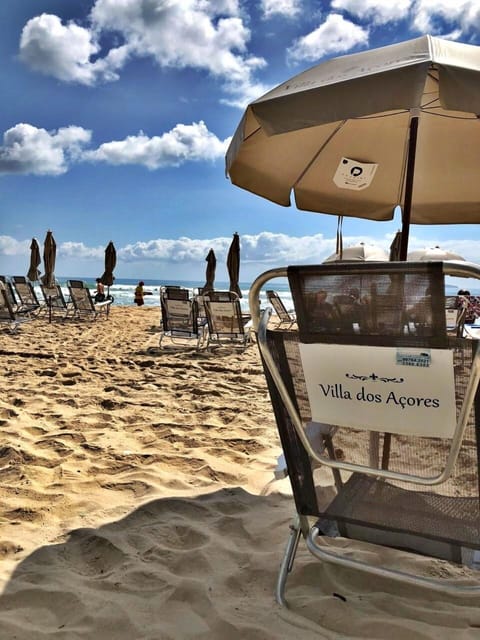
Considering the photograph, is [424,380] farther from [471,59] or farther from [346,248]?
[346,248]

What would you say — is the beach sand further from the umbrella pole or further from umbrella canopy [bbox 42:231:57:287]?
umbrella canopy [bbox 42:231:57:287]

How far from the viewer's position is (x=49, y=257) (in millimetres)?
13922

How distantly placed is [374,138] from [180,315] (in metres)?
4.67

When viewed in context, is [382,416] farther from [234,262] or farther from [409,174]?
[234,262]

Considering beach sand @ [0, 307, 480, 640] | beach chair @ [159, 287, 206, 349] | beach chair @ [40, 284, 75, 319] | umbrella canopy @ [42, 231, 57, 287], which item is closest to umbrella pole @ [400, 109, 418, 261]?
beach sand @ [0, 307, 480, 640]

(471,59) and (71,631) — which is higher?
(471,59)

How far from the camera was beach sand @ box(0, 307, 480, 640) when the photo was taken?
4.75ft

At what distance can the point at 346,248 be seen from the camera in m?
10.1

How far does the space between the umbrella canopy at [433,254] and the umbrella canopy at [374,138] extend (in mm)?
5256

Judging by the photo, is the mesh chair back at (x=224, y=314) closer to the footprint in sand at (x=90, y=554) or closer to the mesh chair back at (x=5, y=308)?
the mesh chair back at (x=5, y=308)

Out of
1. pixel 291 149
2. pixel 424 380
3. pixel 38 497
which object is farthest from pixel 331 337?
pixel 291 149

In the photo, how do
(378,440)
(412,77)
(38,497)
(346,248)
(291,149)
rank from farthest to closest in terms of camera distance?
(346,248) < (291,149) < (38,497) < (412,77) < (378,440)

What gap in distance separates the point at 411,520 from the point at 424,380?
0.49 metres

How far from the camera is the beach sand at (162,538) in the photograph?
1.45 meters
